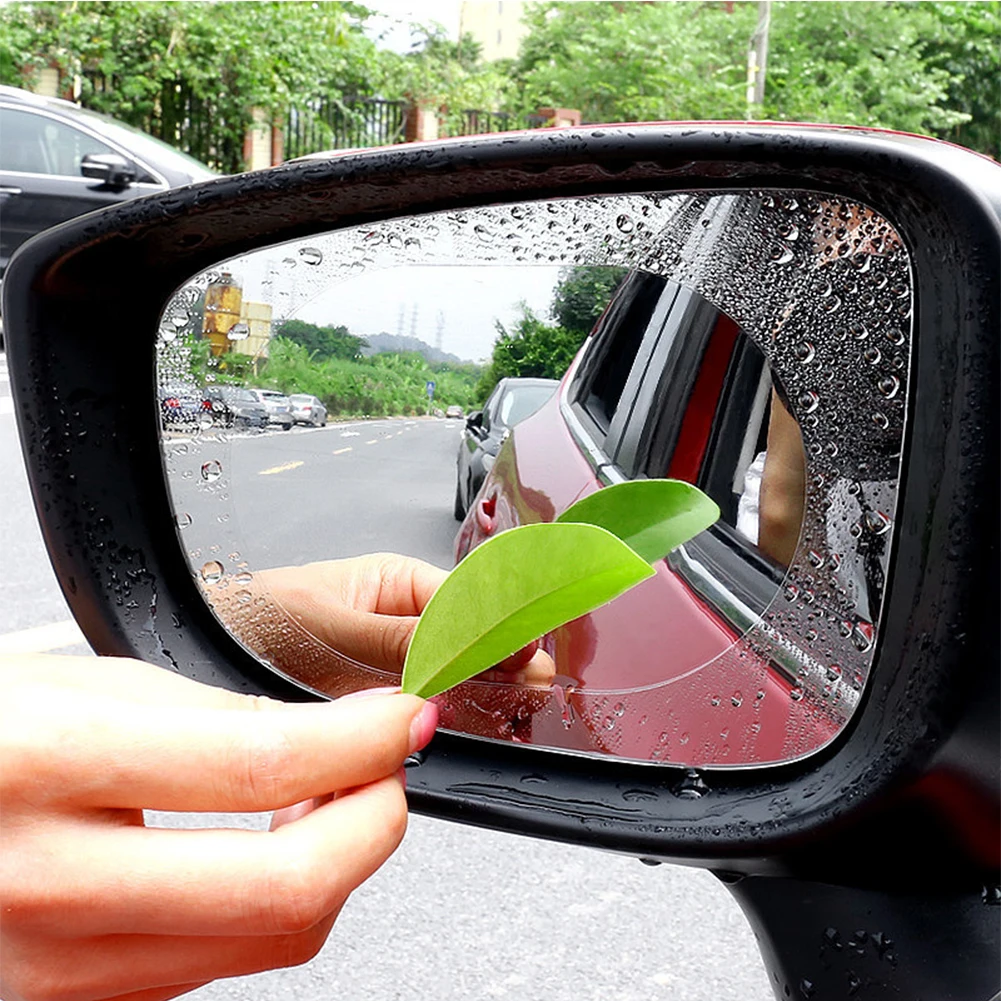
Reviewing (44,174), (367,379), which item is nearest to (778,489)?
(367,379)

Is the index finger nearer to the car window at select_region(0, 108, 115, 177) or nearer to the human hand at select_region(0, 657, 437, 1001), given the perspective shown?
the human hand at select_region(0, 657, 437, 1001)

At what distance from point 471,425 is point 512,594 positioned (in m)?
0.22

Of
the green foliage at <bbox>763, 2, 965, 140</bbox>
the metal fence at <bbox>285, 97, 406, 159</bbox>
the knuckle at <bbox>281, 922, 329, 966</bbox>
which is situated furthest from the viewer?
the green foliage at <bbox>763, 2, 965, 140</bbox>

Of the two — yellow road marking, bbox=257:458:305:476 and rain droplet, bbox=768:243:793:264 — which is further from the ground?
rain droplet, bbox=768:243:793:264

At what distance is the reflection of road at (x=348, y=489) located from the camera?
78 centimetres

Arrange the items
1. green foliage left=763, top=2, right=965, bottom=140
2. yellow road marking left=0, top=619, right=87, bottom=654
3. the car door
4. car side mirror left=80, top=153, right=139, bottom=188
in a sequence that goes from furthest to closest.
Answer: green foliage left=763, top=2, right=965, bottom=140 → the car door → car side mirror left=80, top=153, right=139, bottom=188 → yellow road marking left=0, top=619, right=87, bottom=654

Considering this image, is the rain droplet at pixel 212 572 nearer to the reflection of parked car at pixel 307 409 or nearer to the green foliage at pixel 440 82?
the reflection of parked car at pixel 307 409

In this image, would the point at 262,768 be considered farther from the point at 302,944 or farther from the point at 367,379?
the point at 367,379

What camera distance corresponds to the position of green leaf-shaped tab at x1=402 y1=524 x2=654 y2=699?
1.74 ft

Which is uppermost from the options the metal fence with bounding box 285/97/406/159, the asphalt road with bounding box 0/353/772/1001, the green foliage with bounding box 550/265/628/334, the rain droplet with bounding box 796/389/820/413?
the metal fence with bounding box 285/97/406/159

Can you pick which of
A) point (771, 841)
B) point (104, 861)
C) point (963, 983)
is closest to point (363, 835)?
point (104, 861)

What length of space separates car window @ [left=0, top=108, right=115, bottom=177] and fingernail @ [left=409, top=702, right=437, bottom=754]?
8.33 meters

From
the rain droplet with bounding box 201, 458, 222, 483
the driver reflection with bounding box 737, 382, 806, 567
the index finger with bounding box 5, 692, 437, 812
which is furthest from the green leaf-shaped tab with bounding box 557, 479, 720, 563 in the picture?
the rain droplet with bounding box 201, 458, 222, 483

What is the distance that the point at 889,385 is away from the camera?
25.0 inches
